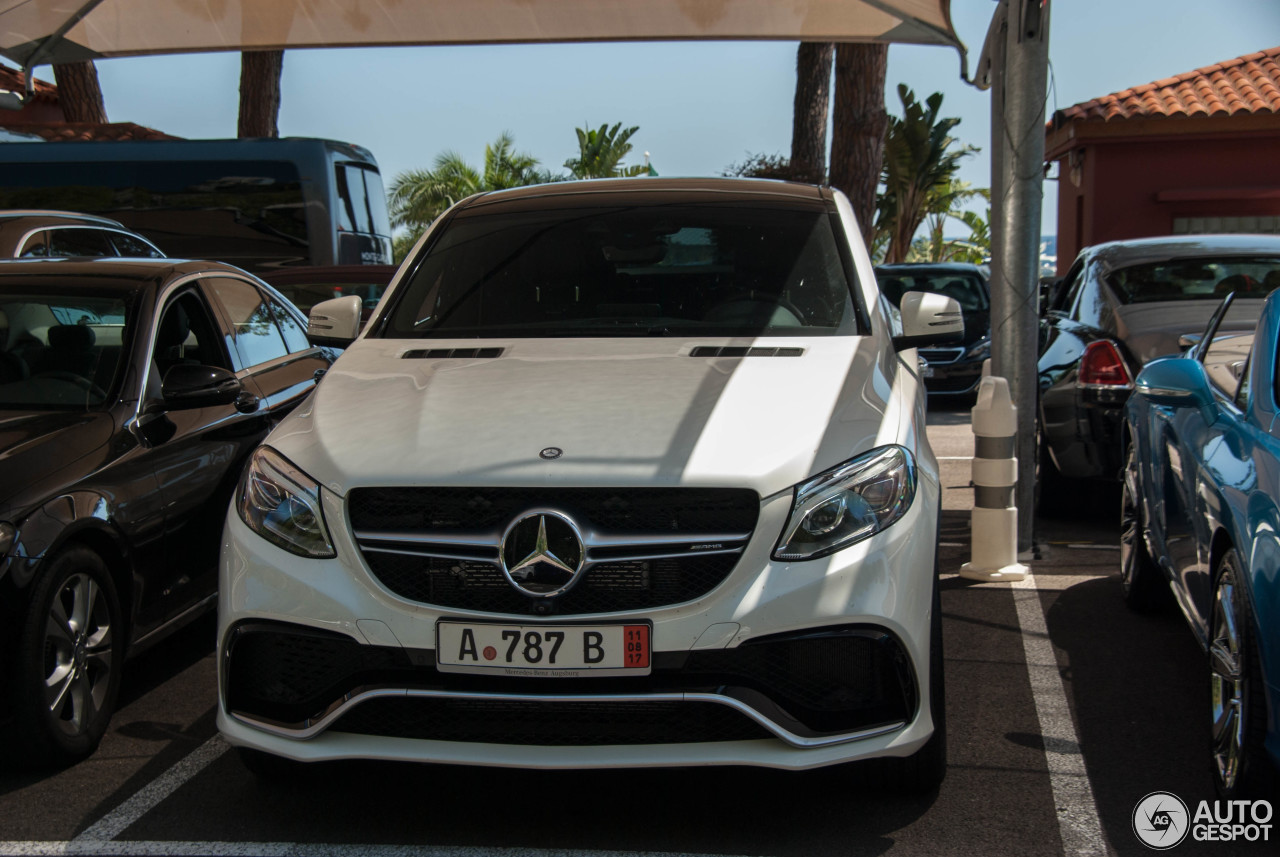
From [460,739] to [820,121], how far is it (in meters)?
17.7

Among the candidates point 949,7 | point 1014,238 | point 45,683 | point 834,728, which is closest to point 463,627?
point 834,728

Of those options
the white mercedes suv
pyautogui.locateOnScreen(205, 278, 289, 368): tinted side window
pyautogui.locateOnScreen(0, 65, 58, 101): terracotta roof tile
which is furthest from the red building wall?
pyautogui.locateOnScreen(0, 65, 58, 101): terracotta roof tile

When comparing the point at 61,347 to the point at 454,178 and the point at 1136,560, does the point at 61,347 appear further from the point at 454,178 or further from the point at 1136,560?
the point at 454,178

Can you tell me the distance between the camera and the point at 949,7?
877 centimetres

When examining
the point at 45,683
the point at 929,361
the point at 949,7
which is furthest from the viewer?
the point at 929,361

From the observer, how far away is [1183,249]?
779 centimetres

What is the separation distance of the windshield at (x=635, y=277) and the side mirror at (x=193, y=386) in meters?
0.66

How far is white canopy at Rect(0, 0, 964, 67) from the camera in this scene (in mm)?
9547

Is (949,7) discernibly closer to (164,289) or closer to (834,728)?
(164,289)

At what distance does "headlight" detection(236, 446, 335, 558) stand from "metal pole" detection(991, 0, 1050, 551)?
435cm

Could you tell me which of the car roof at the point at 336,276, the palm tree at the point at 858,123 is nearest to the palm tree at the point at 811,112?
the palm tree at the point at 858,123

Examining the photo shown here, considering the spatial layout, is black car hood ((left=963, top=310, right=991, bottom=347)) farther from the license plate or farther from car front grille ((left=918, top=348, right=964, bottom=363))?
the license plate

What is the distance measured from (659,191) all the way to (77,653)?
260 centimetres

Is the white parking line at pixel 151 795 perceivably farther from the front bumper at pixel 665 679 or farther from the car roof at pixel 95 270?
the car roof at pixel 95 270
